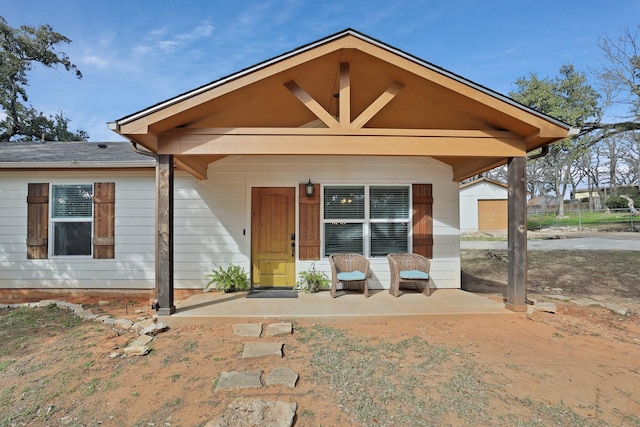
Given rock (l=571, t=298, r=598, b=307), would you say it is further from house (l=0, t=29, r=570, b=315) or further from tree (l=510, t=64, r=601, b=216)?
tree (l=510, t=64, r=601, b=216)

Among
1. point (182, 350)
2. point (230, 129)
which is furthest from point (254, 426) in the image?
point (230, 129)

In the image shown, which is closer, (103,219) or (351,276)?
(351,276)

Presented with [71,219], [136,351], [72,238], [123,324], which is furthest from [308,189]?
[72,238]

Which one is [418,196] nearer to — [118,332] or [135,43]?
[118,332]

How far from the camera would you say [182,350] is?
11.3ft

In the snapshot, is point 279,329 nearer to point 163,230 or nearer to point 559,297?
point 163,230

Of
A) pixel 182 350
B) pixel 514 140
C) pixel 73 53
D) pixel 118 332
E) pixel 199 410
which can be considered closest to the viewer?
pixel 199 410

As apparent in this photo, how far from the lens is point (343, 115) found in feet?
13.4

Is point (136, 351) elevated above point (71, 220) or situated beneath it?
situated beneath

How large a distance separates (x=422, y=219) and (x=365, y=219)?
3.73 ft

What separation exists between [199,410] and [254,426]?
52 centimetres

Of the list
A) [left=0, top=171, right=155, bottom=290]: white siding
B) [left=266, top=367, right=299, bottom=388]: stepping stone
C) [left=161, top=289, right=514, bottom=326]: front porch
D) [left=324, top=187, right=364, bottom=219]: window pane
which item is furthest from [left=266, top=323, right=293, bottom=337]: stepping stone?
[left=0, top=171, right=155, bottom=290]: white siding

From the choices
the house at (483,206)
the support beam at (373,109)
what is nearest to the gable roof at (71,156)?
the support beam at (373,109)

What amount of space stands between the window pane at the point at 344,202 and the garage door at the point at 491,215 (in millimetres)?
17193
